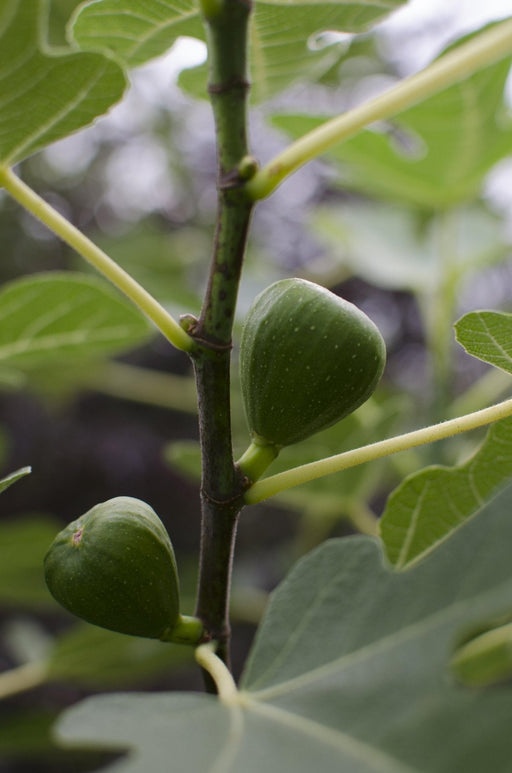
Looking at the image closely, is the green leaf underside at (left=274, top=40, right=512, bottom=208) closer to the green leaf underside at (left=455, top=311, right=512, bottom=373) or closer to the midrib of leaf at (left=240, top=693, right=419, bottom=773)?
the green leaf underside at (left=455, top=311, right=512, bottom=373)

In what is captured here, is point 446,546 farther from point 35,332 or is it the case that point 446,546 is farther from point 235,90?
point 35,332

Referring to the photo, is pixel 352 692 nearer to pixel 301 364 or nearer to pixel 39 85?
pixel 301 364

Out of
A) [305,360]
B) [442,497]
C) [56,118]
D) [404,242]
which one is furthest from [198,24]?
[404,242]

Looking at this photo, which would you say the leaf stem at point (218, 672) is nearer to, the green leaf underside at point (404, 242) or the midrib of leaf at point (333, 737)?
the midrib of leaf at point (333, 737)

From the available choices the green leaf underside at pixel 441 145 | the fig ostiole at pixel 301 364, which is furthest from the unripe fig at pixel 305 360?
the green leaf underside at pixel 441 145

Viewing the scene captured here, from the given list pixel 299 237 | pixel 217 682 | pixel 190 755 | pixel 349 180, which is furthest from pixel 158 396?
pixel 299 237

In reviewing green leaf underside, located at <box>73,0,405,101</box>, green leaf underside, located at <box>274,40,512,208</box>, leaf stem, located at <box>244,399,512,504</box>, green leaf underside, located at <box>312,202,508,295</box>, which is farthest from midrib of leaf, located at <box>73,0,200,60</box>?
green leaf underside, located at <box>312,202,508,295</box>
